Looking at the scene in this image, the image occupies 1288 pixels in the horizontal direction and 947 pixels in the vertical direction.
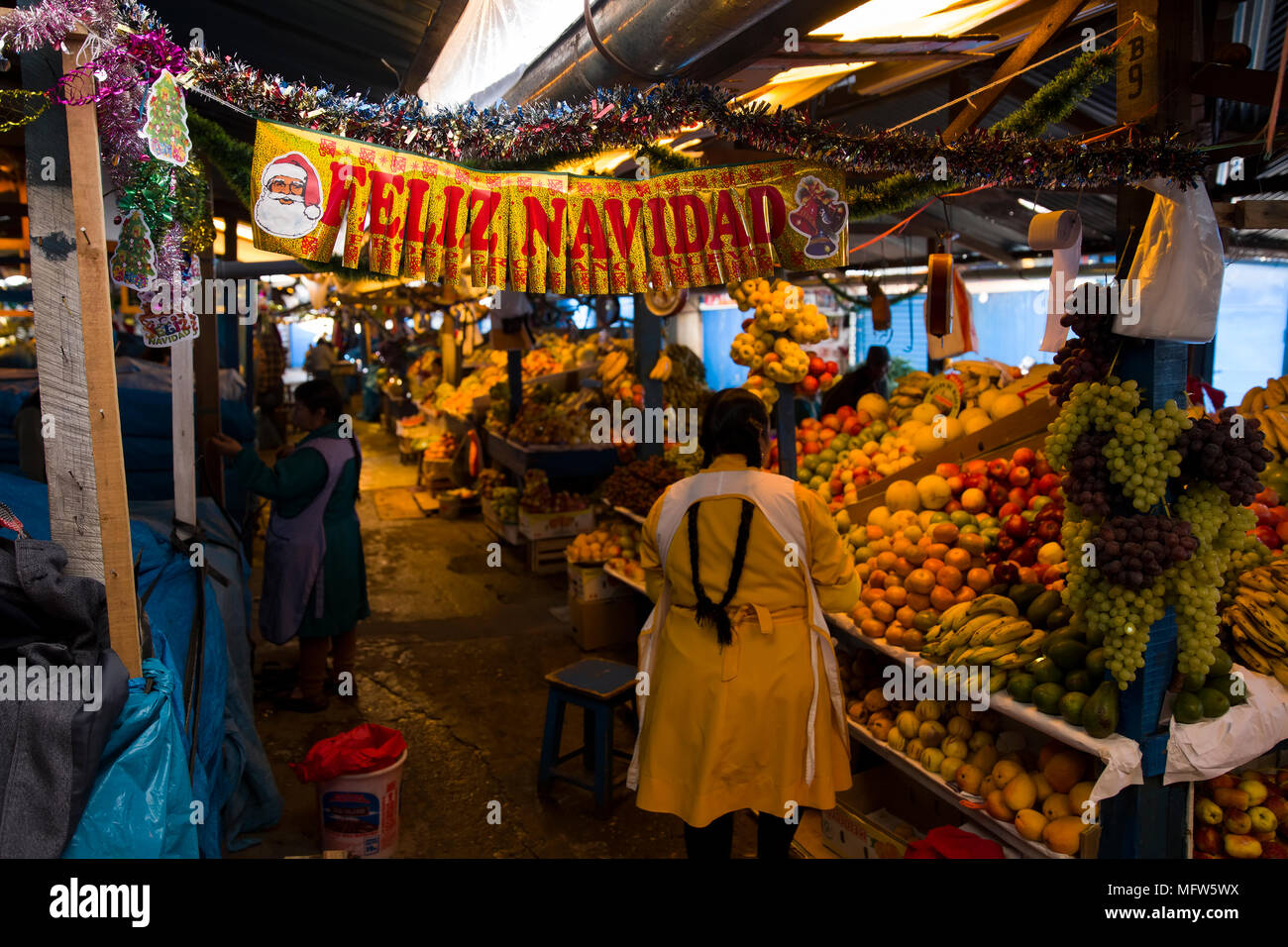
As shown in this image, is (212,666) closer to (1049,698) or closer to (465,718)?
(465,718)

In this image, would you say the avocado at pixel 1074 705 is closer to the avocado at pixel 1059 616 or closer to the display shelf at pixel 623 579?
the avocado at pixel 1059 616

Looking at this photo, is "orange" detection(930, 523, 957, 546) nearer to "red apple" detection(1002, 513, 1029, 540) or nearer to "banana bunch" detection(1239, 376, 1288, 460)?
"red apple" detection(1002, 513, 1029, 540)

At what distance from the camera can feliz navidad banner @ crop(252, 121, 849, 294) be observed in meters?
2.72

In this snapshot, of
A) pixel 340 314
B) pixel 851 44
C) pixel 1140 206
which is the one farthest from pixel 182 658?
pixel 340 314

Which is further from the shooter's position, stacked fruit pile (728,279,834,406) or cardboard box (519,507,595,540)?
cardboard box (519,507,595,540)

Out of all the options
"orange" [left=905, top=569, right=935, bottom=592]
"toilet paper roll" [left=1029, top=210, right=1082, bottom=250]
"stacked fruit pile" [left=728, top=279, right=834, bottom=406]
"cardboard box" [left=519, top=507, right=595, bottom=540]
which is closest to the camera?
"toilet paper roll" [left=1029, top=210, right=1082, bottom=250]

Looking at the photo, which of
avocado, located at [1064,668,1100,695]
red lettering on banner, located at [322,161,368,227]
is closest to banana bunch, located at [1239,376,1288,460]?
avocado, located at [1064,668,1100,695]

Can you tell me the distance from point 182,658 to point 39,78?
2.07 m

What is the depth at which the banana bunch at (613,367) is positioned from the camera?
9547 millimetres

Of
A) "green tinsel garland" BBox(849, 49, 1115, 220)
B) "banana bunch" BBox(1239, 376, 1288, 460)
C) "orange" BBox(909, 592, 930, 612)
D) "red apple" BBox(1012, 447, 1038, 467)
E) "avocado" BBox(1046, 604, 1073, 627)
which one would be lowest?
"orange" BBox(909, 592, 930, 612)

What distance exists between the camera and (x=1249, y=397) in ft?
16.1

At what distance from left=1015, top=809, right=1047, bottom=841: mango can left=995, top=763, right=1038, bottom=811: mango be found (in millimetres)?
45

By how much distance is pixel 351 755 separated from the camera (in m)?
3.88
